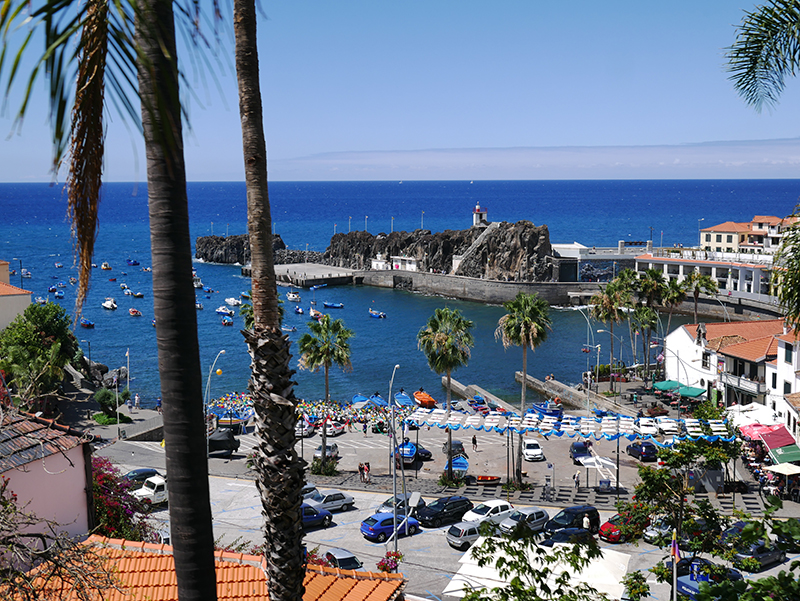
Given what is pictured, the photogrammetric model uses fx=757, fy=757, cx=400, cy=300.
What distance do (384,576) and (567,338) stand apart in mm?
82077

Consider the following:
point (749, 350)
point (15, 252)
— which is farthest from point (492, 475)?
point (15, 252)

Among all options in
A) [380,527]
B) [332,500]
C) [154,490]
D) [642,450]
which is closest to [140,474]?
[154,490]

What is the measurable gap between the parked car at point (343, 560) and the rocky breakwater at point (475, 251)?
100828 mm

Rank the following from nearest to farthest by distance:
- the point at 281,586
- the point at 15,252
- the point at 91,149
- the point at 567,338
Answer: the point at 91,149, the point at 281,586, the point at 567,338, the point at 15,252

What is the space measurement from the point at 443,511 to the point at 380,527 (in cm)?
367

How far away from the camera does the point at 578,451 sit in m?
48.0

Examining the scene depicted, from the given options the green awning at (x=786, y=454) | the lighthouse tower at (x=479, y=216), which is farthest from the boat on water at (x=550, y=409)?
the lighthouse tower at (x=479, y=216)

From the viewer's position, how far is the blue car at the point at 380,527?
3322 centimetres

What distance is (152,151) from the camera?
485 cm

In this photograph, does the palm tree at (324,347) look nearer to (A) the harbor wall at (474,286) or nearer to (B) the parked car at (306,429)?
(B) the parked car at (306,429)

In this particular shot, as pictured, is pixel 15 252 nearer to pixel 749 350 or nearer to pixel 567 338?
pixel 567 338

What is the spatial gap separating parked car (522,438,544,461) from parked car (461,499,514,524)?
12.6m

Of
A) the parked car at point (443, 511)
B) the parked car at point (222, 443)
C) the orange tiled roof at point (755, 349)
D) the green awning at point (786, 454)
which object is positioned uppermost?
the orange tiled roof at point (755, 349)

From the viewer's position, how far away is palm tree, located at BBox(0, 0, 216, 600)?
12.0 feet
